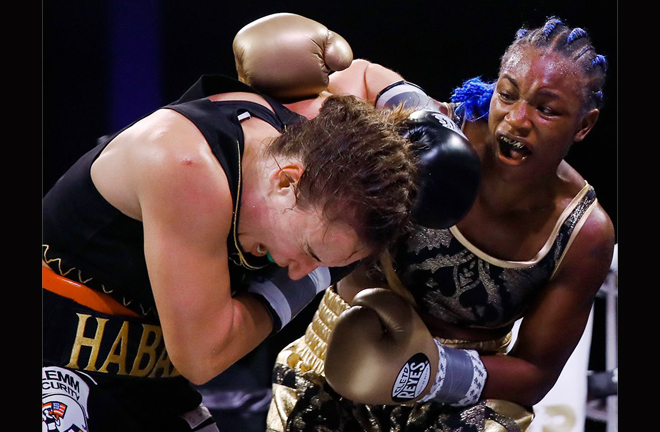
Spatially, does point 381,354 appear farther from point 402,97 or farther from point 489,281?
point 402,97

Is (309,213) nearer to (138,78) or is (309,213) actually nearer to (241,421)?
(138,78)

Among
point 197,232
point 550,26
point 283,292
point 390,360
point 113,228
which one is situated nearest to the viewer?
point 197,232

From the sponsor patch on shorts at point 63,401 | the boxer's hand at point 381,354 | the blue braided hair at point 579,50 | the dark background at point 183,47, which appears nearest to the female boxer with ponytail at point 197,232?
the sponsor patch on shorts at point 63,401

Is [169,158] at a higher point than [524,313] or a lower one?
higher

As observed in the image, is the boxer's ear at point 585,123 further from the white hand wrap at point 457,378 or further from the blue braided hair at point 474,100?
the white hand wrap at point 457,378

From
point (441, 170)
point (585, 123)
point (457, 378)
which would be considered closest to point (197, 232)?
point (441, 170)

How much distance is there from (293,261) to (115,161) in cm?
28

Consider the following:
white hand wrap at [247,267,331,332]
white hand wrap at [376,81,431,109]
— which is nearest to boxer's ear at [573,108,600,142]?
white hand wrap at [376,81,431,109]

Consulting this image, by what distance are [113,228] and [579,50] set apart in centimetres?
87

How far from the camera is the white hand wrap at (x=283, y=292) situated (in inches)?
48.2

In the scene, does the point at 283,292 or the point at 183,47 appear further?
the point at 183,47

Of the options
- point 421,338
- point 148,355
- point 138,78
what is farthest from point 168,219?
point 138,78

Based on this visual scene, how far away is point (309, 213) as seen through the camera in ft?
3.42

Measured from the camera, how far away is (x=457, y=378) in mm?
1438
